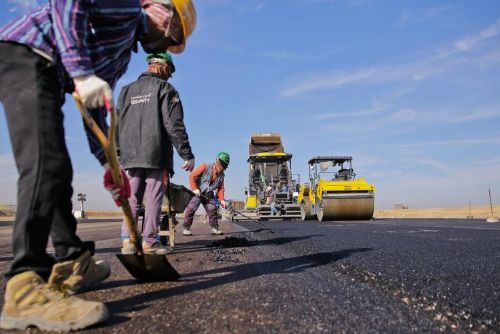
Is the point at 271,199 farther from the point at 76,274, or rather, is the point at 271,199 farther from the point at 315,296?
the point at 76,274

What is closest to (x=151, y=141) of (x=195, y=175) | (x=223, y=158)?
(x=195, y=175)

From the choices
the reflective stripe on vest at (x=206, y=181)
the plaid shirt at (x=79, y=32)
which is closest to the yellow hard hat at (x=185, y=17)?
the plaid shirt at (x=79, y=32)

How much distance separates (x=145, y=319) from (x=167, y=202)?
325 cm

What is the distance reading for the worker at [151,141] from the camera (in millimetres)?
3539

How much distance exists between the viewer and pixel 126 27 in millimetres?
2008

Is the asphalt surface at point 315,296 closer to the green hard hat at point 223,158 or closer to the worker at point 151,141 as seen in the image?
the worker at point 151,141

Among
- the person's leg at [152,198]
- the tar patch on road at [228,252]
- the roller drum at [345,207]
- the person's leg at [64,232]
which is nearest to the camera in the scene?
the person's leg at [64,232]

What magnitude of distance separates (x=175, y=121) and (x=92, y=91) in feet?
6.36

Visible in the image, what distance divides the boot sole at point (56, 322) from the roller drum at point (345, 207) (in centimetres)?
1268

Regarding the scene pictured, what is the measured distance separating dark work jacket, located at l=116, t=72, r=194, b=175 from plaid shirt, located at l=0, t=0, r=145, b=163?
1457 millimetres

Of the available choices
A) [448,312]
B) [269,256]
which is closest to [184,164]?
A: [269,256]

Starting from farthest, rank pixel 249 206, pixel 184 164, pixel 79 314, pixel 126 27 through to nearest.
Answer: pixel 249 206 → pixel 184 164 → pixel 126 27 → pixel 79 314

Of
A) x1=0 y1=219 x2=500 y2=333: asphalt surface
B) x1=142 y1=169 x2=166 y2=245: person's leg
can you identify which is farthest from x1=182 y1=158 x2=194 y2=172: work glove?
x1=0 y1=219 x2=500 y2=333: asphalt surface

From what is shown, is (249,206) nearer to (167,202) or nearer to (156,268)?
(167,202)
